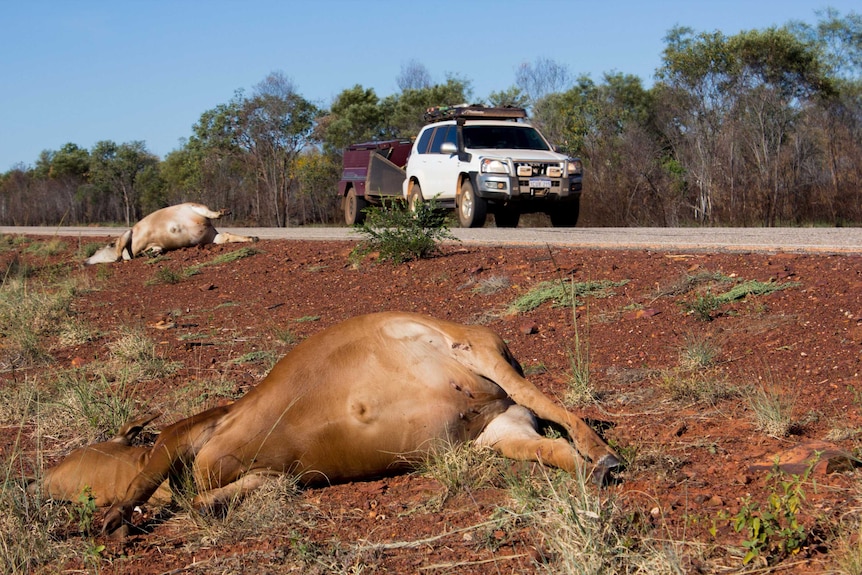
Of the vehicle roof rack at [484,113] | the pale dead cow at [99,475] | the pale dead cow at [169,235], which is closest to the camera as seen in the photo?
the pale dead cow at [99,475]

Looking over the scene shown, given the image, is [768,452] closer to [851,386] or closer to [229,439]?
[851,386]

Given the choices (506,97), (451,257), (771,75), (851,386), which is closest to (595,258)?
(451,257)

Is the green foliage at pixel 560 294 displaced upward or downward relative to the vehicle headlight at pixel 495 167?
downward

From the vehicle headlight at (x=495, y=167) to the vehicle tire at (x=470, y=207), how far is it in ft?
1.70

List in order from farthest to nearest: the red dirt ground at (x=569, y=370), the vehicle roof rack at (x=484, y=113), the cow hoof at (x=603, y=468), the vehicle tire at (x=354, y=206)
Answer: the vehicle tire at (x=354, y=206)
the vehicle roof rack at (x=484, y=113)
the cow hoof at (x=603, y=468)
the red dirt ground at (x=569, y=370)

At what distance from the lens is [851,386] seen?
16.5 ft

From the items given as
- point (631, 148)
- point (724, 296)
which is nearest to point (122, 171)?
point (631, 148)

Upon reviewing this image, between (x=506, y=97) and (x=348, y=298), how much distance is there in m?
36.9

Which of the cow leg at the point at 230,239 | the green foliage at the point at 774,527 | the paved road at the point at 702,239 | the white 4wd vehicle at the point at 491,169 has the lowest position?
the green foliage at the point at 774,527

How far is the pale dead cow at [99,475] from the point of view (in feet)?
14.1

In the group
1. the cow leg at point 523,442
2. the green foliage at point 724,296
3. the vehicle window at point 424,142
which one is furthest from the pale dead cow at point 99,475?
the vehicle window at point 424,142

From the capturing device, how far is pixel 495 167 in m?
16.6

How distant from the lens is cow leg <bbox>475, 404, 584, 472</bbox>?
3980 mm

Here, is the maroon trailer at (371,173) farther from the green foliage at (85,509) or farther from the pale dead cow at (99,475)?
the green foliage at (85,509)
